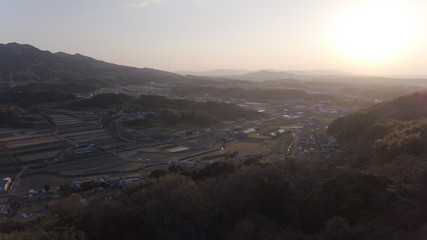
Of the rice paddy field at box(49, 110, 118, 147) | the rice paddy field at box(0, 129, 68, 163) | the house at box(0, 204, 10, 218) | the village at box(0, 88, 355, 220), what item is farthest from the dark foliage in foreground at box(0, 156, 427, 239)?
the rice paddy field at box(49, 110, 118, 147)

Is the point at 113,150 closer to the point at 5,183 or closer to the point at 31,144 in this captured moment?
the point at 31,144

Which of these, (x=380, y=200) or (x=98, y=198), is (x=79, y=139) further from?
(x=380, y=200)

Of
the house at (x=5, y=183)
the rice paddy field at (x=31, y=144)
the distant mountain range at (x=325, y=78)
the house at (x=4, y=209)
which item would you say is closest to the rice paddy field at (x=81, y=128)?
the rice paddy field at (x=31, y=144)

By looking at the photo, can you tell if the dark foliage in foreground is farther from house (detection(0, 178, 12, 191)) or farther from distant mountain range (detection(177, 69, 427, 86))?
distant mountain range (detection(177, 69, 427, 86))

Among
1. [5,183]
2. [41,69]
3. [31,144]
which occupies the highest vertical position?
[41,69]

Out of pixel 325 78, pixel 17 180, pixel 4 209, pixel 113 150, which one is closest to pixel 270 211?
pixel 4 209

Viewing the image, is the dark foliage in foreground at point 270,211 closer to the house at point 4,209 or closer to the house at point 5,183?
the house at point 4,209
